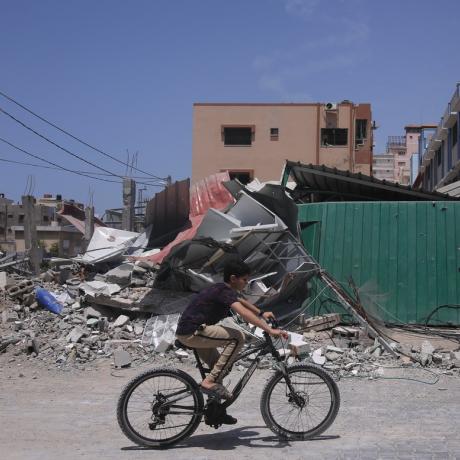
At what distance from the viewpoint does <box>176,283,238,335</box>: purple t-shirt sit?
521cm

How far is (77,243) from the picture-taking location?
6731 centimetres

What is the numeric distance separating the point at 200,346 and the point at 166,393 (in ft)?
1.66

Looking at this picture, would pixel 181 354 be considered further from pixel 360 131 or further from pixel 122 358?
pixel 360 131

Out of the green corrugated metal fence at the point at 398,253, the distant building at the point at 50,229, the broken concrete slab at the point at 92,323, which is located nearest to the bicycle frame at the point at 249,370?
the broken concrete slab at the point at 92,323

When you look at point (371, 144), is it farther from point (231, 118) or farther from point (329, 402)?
point (329, 402)

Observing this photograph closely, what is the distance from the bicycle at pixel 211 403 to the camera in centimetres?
530

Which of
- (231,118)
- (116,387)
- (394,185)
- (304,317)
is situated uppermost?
(231,118)

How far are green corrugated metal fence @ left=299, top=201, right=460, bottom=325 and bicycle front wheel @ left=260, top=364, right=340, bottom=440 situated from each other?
19.5 feet

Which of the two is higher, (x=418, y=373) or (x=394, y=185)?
(x=394, y=185)

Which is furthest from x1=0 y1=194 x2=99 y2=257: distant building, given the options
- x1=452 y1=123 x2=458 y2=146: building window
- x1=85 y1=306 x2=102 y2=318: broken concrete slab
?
x1=85 y1=306 x2=102 y2=318: broken concrete slab

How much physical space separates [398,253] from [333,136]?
120 ft

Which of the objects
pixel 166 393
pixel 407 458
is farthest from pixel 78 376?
pixel 407 458

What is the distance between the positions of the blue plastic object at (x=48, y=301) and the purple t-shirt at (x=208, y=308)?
263 inches

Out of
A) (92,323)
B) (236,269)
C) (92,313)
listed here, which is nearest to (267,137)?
(92,313)
